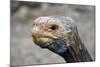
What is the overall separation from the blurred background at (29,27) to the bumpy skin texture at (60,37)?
0.06m

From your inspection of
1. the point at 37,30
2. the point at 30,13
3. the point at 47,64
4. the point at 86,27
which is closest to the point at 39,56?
the point at 47,64

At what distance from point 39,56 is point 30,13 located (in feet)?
1.94

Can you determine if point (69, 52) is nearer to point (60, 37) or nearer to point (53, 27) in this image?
point (60, 37)

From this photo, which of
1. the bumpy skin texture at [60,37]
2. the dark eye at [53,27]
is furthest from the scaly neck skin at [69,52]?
the dark eye at [53,27]

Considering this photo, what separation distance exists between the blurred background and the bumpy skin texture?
0.06 m

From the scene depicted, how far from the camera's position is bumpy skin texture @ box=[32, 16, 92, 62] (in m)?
2.80

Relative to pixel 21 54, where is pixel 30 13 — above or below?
above

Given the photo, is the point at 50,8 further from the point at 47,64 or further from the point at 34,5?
the point at 47,64

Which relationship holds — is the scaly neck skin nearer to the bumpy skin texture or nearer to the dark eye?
the bumpy skin texture

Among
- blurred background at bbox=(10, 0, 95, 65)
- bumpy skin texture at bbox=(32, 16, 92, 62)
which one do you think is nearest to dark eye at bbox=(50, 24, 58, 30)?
bumpy skin texture at bbox=(32, 16, 92, 62)

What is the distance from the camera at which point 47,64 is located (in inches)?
112

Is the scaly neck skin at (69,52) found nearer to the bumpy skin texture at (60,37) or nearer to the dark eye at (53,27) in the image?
the bumpy skin texture at (60,37)

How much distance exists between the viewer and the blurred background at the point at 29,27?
267 centimetres

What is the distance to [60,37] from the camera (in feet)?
9.48
